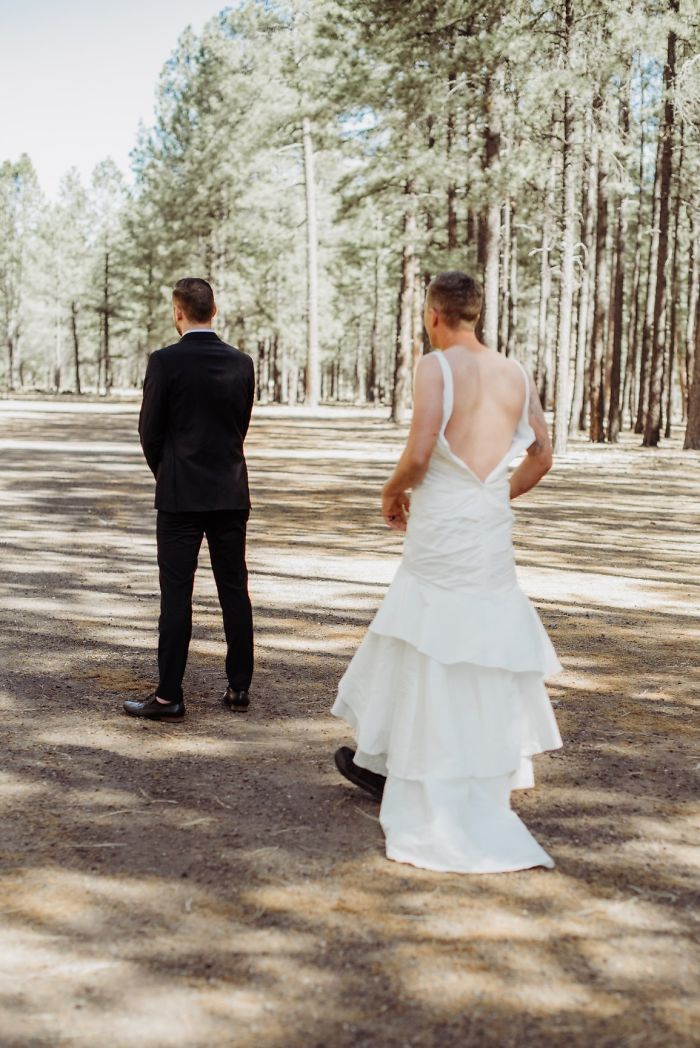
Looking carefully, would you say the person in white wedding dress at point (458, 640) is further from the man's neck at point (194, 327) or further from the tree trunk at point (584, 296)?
the tree trunk at point (584, 296)

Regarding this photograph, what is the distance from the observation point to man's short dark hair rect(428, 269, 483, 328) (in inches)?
159

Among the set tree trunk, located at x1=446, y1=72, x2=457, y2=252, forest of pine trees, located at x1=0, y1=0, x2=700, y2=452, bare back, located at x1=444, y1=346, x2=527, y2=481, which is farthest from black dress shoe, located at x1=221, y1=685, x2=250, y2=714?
tree trunk, located at x1=446, y1=72, x2=457, y2=252

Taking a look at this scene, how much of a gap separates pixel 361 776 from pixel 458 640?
2.73 feet

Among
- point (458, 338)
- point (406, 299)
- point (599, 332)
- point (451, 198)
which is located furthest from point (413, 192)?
point (458, 338)

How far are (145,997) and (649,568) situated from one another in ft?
26.3

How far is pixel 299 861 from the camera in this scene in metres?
3.79

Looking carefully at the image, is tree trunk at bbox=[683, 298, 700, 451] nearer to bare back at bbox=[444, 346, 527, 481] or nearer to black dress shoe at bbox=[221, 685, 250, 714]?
black dress shoe at bbox=[221, 685, 250, 714]

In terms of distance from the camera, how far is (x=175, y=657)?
17.5 ft

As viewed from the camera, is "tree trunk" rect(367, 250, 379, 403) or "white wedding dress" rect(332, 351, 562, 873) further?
"tree trunk" rect(367, 250, 379, 403)

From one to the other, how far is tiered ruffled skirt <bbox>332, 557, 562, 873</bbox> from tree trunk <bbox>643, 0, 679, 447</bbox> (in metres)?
20.1

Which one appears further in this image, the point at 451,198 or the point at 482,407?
the point at 451,198

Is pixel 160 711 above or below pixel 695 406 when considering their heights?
below

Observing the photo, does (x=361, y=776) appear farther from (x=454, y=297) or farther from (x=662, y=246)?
(x=662, y=246)

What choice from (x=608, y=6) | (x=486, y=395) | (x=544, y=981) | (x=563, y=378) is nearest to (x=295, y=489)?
(x=563, y=378)
